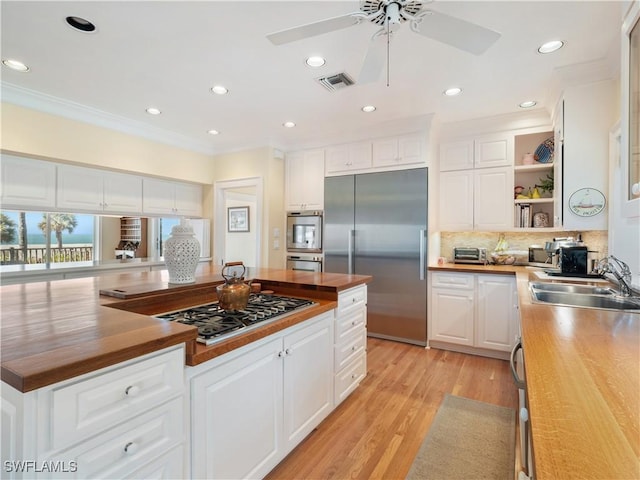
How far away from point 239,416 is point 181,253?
96 cm

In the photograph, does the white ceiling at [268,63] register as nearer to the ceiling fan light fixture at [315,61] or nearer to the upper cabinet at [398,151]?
the ceiling fan light fixture at [315,61]

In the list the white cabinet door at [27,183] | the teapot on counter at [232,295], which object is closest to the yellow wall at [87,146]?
the white cabinet door at [27,183]

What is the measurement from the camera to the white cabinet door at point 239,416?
1.19 meters

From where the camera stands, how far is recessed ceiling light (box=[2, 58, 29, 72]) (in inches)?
93.1

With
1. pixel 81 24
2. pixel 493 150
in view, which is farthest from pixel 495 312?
pixel 81 24

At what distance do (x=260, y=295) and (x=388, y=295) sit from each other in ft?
6.53

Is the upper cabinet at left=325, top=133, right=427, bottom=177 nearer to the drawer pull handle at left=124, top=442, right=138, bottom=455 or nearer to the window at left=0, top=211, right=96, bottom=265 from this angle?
the window at left=0, top=211, right=96, bottom=265

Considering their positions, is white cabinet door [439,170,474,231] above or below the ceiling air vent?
below

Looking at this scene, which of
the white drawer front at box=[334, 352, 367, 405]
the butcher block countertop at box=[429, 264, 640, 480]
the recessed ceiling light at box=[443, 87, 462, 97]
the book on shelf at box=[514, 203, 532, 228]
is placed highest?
the recessed ceiling light at box=[443, 87, 462, 97]

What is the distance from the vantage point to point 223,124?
3697mm

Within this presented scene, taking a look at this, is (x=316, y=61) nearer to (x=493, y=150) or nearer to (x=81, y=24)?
(x=81, y=24)

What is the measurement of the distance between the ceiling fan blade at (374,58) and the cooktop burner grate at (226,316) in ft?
4.78

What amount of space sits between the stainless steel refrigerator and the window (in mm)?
3201

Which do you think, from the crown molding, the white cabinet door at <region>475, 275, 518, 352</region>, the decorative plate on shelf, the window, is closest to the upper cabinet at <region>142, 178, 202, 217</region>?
the crown molding
